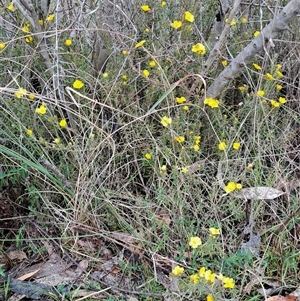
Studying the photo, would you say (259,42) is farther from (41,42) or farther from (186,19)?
(41,42)

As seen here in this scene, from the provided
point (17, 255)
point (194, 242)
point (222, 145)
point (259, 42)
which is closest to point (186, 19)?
point (259, 42)

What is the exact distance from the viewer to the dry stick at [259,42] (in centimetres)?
204

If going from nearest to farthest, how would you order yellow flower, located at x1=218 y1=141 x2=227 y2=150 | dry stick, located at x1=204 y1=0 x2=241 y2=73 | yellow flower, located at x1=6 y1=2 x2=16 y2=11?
yellow flower, located at x1=218 y1=141 x2=227 y2=150 < dry stick, located at x1=204 y1=0 x2=241 y2=73 < yellow flower, located at x1=6 y1=2 x2=16 y2=11

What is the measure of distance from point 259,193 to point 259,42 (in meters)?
0.71

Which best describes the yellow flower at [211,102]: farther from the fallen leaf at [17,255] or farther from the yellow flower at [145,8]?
the fallen leaf at [17,255]

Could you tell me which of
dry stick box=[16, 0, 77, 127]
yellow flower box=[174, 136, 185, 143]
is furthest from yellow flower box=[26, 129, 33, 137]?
yellow flower box=[174, 136, 185, 143]

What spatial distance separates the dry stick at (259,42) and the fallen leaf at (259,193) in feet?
1.78

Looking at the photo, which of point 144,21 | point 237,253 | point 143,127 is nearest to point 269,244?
point 237,253

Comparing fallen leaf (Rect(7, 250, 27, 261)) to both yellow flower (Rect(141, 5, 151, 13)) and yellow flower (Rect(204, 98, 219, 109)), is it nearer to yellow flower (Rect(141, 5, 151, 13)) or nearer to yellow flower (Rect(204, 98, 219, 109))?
yellow flower (Rect(204, 98, 219, 109))

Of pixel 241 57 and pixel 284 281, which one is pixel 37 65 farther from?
pixel 284 281

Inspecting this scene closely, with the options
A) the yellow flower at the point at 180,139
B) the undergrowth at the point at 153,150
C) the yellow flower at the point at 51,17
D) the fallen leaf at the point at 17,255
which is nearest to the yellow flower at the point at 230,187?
the undergrowth at the point at 153,150

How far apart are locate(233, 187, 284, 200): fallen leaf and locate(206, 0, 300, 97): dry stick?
54 cm

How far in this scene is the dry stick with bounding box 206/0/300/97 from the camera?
204 cm

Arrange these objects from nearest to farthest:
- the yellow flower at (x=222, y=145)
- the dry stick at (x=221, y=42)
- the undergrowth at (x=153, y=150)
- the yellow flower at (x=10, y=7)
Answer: the undergrowth at (x=153, y=150), the yellow flower at (x=222, y=145), the dry stick at (x=221, y=42), the yellow flower at (x=10, y=7)
